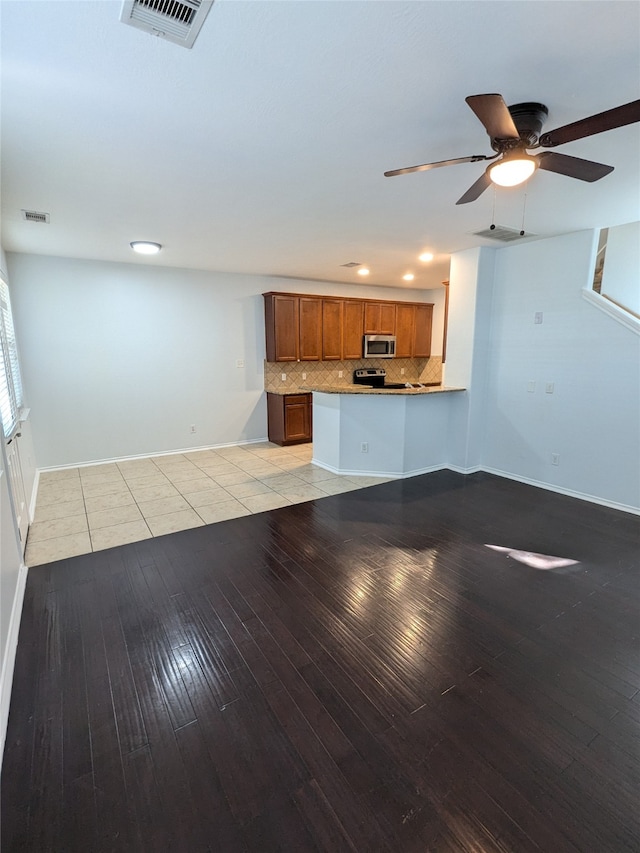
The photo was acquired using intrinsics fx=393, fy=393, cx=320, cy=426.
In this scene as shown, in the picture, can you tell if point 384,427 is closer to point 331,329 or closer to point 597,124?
point 331,329

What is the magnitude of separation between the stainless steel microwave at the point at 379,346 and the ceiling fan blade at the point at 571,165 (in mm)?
4683

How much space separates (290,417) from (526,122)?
4639 mm

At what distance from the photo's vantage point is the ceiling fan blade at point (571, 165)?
1.85 metres

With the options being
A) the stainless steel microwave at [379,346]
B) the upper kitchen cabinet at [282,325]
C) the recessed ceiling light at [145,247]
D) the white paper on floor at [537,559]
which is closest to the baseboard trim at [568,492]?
the white paper on floor at [537,559]

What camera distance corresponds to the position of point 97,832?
1.25 metres

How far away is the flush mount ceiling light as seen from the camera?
184cm

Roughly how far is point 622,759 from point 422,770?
0.76 m

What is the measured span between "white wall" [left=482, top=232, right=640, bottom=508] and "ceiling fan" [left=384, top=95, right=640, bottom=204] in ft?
7.67

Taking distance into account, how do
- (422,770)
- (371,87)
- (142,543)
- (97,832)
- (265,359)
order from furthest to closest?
(265,359) → (142,543) → (371,87) → (422,770) → (97,832)

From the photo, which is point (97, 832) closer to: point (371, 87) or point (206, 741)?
point (206, 741)

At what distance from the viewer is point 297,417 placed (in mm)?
6148

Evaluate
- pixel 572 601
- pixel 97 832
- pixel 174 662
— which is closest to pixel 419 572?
pixel 572 601

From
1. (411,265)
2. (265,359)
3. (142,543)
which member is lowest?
(142,543)

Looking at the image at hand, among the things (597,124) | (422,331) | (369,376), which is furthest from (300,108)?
(422,331)
